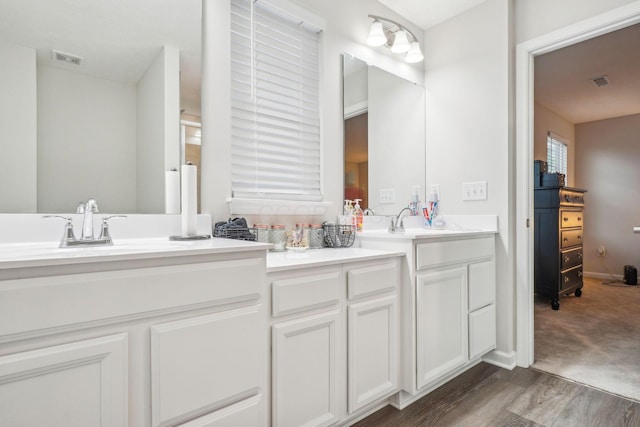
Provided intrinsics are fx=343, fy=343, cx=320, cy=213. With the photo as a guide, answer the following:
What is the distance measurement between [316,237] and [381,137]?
3.15 ft

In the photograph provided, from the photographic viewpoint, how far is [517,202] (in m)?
2.25

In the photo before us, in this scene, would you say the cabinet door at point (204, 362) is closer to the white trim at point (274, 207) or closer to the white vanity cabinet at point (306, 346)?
the white vanity cabinet at point (306, 346)

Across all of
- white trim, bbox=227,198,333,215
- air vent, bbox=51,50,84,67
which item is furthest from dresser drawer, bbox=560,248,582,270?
air vent, bbox=51,50,84,67

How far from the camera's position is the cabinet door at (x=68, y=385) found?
77 centimetres

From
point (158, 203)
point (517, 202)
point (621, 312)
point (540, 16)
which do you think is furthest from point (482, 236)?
point (621, 312)

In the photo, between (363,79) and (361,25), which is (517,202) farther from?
(361,25)

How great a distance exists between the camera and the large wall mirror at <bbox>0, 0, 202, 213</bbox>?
3.94ft

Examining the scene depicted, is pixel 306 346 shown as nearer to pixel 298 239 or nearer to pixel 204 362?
pixel 204 362

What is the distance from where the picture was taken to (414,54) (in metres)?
2.47

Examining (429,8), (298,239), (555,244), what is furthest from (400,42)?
(555,244)

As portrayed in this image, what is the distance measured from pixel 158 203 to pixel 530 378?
7.47 feet

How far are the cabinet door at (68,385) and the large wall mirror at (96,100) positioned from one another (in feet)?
2.15

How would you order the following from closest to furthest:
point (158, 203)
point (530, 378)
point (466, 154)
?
point (158, 203)
point (530, 378)
point (466, 154)

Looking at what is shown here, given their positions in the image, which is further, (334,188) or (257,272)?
(334,188)
